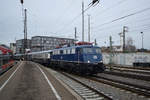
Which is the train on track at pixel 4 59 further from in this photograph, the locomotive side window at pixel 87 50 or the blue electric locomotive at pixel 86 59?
the locomotive side window at pixel 87 50

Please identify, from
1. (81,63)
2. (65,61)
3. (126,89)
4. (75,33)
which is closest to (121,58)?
(75,33)

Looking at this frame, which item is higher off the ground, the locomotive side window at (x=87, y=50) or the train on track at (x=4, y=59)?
the locomotive side window at (x=87, y=50)

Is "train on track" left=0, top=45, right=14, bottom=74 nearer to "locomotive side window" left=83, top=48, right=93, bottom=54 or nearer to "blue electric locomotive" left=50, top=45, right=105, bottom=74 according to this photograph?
"blue electric locomotive" left=50, top=45, right=105, bottom=74

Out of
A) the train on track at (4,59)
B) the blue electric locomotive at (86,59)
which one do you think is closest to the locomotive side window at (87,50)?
the blue electric locomotive at (86,59)

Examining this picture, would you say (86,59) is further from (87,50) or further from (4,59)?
(4,59)

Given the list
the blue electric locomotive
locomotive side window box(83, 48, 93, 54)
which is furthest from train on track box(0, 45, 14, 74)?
locomotive side window box(83, 48, 93, 54)

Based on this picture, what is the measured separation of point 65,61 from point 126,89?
38.3ft

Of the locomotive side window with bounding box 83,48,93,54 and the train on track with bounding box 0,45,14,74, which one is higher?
the locomotive side window with bounding box 83,48,93,54

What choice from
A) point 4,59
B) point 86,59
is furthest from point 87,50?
point 4,59

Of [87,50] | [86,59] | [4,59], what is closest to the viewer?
[86,59]

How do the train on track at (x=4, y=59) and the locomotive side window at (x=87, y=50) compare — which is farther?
the train on track at (x=4, y=59)

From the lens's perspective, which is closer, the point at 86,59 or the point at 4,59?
the point at 86,59

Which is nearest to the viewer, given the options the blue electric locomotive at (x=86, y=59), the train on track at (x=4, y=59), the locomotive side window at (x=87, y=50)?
the blue electric locomotive at (x=86, y=59)

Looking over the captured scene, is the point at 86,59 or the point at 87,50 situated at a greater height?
the point at 87,50
